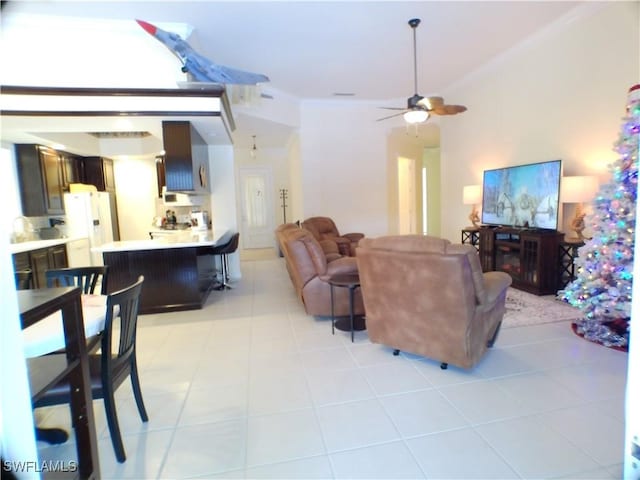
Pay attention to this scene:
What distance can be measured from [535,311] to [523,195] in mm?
1661

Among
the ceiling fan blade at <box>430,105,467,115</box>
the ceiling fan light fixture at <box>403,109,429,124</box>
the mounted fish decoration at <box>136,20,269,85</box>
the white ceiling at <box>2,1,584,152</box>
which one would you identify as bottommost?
the ceiling fan light fixture at <box>403,109,429,124</box>

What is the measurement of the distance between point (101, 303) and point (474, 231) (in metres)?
5.07

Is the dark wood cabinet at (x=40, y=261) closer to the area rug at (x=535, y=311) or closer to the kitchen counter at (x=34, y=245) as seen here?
the kitchen counter at (x=34, y=245)

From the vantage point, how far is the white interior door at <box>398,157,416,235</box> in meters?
8.98

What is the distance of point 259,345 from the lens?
313 centimetres

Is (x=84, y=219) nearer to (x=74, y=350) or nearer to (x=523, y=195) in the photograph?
(x=74, y=350)

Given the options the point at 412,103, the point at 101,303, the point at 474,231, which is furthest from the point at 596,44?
the point at 101,303

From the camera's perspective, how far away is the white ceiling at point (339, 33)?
3.43 m

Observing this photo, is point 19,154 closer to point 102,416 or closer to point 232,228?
point 232,228

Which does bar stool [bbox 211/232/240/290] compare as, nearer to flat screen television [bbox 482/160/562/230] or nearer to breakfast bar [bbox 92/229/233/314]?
breakfast bar [bbox 92/229/233/314]

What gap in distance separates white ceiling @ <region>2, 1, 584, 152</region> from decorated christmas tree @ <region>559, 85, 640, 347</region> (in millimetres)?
1999

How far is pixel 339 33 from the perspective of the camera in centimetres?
410

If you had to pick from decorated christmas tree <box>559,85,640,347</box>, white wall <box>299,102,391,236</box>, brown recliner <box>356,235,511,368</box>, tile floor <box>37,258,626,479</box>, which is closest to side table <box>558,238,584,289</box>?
decorated christmas tree <box>559,85,640,347</box>

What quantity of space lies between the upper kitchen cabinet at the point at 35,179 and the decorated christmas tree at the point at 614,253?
22.9 feet
